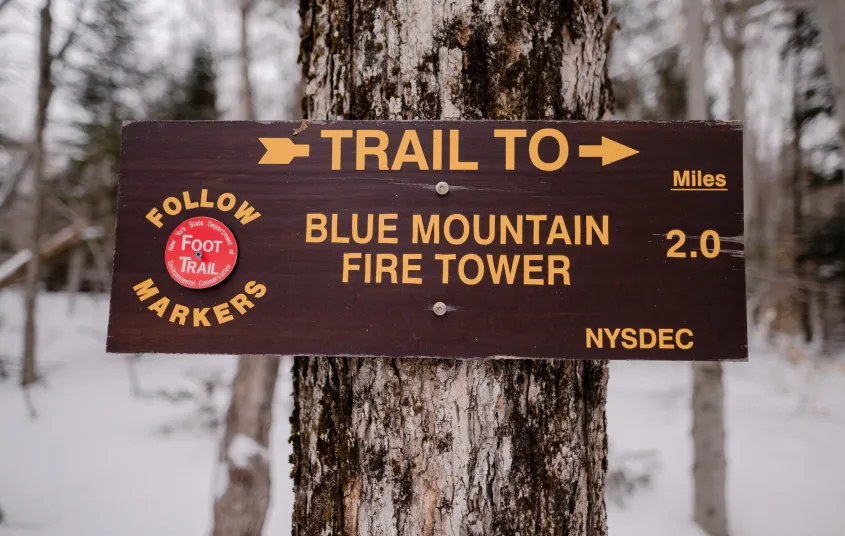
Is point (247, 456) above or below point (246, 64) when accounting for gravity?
below

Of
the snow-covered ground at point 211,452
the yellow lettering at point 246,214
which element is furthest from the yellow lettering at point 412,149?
the snow-covered ground at point 211,452

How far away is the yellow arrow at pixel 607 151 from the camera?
3.44 feet

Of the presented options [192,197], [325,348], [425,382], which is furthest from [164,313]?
[425,382]

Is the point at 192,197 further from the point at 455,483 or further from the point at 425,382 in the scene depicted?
the point at 455,483

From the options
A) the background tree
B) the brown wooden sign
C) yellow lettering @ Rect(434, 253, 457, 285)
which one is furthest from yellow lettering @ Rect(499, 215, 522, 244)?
the background tree

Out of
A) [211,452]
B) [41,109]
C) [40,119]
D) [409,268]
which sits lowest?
[211,452]

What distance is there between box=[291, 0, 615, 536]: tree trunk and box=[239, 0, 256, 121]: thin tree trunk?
4.24m

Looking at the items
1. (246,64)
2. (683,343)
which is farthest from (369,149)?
(246,64)

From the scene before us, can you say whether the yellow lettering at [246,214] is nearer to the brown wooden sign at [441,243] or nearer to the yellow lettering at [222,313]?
the brown wooden sign at [441,243]

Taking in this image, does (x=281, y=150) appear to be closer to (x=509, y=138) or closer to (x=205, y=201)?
(x=205, y=201)

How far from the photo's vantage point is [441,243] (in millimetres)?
1029

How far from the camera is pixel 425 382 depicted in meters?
1.01

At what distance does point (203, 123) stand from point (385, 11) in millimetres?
492

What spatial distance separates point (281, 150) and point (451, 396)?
2.20ft
